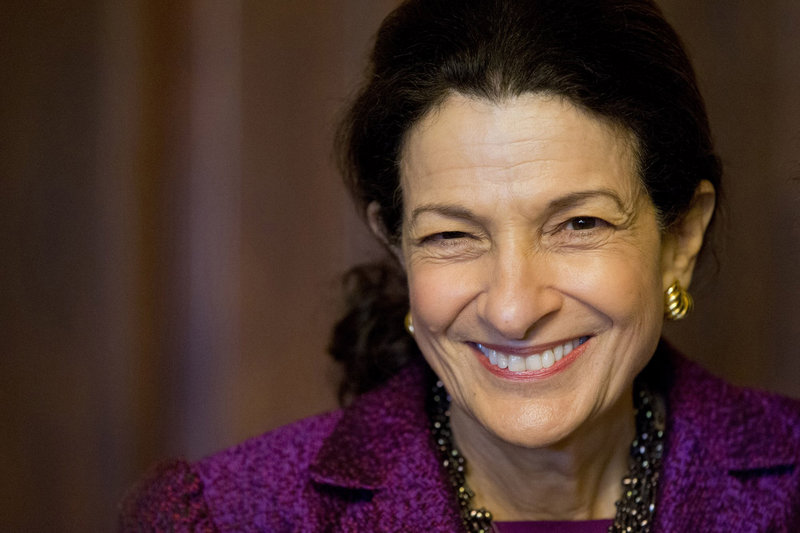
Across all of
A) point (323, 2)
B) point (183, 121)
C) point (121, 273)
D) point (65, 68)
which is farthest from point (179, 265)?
point (323, 2)

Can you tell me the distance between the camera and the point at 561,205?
5.24ft

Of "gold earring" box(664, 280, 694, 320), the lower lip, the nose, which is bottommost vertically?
the lower lip

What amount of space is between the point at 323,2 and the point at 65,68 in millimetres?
647

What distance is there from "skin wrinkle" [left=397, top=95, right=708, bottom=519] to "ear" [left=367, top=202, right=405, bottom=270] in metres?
0.12

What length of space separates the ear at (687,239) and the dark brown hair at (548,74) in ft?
0.10

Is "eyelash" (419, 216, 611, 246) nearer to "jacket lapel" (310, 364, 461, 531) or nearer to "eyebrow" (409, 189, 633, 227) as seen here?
"eyebrow" (409, 189, 633, 227)

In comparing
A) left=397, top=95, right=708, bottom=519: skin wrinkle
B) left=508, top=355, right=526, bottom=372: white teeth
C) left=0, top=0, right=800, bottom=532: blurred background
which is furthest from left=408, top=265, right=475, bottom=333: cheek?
left=0, top=0, right=800, bottom=532: blurred background

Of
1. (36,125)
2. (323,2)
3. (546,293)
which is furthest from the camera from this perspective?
(323,2)

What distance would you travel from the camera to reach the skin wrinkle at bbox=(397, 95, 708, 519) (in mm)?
1583

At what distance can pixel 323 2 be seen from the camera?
2.71 metres

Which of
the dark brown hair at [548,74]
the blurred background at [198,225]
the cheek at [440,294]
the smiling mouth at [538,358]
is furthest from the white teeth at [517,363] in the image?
the blurred background at [198,225]

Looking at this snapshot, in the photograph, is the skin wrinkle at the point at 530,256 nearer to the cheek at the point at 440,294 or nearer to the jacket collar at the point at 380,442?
the cheek at the point at 440,294

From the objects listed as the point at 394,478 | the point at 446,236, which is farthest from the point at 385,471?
the point at 446,236

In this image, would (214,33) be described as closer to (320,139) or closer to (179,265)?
(320,139)
